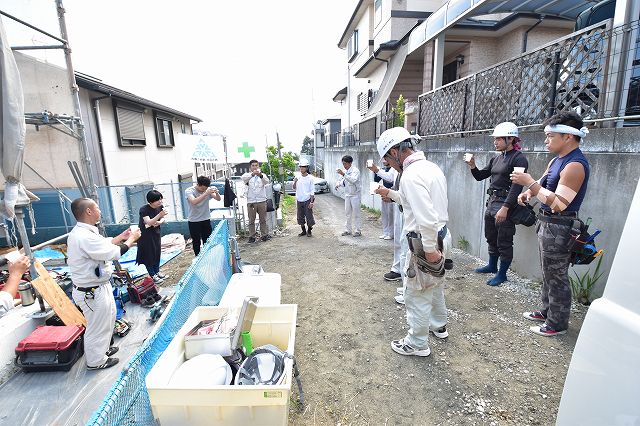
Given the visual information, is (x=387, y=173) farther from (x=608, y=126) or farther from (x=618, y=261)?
(x=618, y=261)

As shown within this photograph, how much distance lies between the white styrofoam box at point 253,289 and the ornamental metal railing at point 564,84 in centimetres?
403

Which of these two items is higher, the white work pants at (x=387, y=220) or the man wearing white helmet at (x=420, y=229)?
the man wearing white helmet at (x=420, y=229)

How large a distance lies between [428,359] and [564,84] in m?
3.88

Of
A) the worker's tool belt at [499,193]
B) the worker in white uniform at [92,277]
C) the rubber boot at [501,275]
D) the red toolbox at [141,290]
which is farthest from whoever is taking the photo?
the red toolbox at [141,290]

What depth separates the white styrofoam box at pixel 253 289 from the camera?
3215 mm

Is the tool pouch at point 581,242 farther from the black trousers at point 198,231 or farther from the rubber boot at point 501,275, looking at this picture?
the black trousers at point 198,231

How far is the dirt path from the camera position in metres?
2.37

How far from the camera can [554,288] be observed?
292cm

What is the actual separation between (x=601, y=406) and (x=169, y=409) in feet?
6.38

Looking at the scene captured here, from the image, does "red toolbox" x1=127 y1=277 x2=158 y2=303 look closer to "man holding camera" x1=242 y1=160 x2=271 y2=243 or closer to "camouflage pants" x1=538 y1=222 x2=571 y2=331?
"man holding camera" x1=242 y1=160 x2=271 y2=243

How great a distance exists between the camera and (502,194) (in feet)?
13.4

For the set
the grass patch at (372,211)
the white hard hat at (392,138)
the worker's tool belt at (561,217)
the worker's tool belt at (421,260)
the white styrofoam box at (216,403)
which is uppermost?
the white hard hat at (392,138)

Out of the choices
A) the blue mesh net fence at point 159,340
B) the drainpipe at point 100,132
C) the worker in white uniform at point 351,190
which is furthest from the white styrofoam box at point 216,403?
the drainpipe at point 100,132

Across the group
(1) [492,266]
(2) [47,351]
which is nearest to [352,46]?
(1) [492,266]
